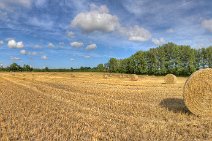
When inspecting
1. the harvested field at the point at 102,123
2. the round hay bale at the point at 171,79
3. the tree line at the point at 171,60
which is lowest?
the harvested field at the point at 102,123

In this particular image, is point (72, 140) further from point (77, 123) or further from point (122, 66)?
point (122, 66)

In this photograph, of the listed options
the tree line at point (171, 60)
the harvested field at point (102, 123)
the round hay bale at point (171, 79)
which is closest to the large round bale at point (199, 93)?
the harvested field at point (102, 123)

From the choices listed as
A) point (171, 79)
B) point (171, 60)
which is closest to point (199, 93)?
point (171, 79)

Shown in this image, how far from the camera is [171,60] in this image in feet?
238

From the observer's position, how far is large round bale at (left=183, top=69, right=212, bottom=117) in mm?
10938

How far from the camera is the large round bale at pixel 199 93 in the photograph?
10938 millimetres

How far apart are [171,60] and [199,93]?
62656 millimetres

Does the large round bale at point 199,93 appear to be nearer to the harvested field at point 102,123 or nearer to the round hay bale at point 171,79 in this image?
the harvested field at point 102,123

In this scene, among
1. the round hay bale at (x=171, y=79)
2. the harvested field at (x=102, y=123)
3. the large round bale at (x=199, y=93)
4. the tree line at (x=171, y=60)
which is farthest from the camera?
the tree line at (x=171, y=60)

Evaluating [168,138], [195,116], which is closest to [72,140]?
[168,138]

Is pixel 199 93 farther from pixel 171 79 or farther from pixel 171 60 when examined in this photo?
pixel 171 60

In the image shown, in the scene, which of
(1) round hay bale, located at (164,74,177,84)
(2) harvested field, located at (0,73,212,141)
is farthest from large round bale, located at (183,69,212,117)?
(1) round hay bale, located at (164,74,177,84)

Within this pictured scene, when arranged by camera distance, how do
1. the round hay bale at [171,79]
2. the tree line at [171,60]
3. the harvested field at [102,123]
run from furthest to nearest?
the tree line at [171,60] < the round hay bale at [171,79] < the harvested field at [102,123]

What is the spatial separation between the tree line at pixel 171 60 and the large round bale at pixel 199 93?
56.2 m
